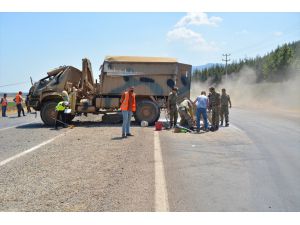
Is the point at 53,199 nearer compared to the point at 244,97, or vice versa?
the point at 53,199

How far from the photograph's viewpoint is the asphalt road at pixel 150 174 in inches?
A: 204

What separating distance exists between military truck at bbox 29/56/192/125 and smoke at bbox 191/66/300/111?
62.4ft

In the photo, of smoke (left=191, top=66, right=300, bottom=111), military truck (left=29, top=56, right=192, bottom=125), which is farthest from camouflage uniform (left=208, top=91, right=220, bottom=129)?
smoke (left=191, top=66, right=300, bottom=111)

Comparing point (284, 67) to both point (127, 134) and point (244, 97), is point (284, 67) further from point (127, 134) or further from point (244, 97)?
point (127, 134)

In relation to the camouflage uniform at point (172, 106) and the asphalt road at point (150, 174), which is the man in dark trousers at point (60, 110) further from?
the camouflage uniform at point (172, 106)

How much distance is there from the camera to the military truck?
1631 cm

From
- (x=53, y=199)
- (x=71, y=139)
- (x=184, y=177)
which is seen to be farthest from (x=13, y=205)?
(x=71, y=139)

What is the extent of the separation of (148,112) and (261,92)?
40.5 meters

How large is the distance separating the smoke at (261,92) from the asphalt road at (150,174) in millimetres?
24741

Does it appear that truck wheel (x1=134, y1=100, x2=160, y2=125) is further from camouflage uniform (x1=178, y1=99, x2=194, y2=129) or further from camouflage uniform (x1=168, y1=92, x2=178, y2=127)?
camouflage uniform (x1=178, y1=99, x2=194, y2=129)

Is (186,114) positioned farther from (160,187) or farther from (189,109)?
(160,187)

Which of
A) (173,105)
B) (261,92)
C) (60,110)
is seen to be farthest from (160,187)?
(261,92)

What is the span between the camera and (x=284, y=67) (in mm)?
50938

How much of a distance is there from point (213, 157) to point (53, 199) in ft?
13.7
